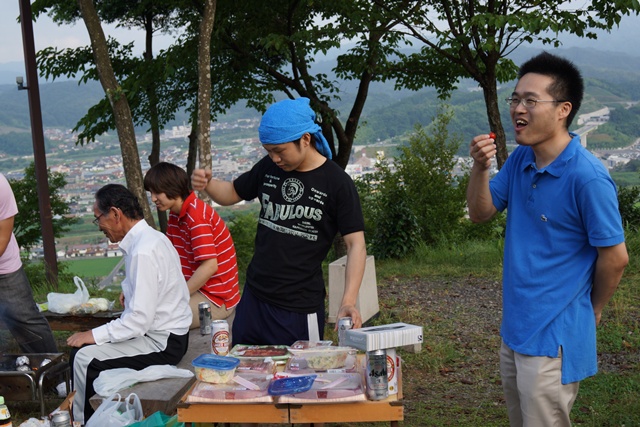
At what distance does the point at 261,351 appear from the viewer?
380cm

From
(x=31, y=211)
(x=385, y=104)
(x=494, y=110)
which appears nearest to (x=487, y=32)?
(x=494, y=110)

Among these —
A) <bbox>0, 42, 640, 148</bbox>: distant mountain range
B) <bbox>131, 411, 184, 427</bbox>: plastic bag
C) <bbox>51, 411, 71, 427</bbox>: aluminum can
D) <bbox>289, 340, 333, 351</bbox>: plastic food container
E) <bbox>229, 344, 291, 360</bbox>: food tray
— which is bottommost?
<bbox>131, 411, 184, 427</bbox>: plastic bag

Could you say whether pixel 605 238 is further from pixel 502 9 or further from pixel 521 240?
pixel 502 9

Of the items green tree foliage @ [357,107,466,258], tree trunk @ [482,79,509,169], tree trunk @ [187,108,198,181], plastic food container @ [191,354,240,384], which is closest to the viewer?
plastic food container @ [191,354,240,384]

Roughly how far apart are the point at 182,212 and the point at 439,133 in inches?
479

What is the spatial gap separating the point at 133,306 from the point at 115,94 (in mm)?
6222

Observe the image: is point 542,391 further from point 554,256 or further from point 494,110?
point 494,110

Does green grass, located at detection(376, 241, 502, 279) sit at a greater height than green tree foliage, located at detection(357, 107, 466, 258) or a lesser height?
lesser

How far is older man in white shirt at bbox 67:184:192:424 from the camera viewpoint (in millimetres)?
4355

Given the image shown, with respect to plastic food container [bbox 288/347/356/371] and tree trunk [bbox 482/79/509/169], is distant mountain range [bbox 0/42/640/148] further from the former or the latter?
plastic food container [bbox 288/347/356/371]

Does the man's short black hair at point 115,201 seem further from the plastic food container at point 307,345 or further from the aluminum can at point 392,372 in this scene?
the aluminum can at point 392,372

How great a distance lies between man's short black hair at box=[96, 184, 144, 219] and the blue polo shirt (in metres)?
2.34

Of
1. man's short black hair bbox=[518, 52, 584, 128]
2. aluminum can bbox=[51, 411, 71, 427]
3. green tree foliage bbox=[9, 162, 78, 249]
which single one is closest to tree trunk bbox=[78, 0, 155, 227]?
aluminum can bbox=[51, 411, 71, 427]

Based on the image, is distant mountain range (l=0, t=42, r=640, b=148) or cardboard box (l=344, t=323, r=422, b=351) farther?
distant mountain range (l=0, t=42, r=640, b=148)
